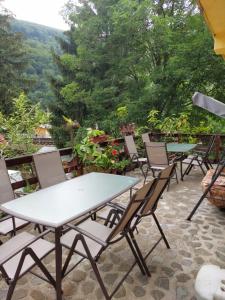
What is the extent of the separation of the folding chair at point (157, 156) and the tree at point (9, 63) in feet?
42.8

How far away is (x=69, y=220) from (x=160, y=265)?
116 centimetres

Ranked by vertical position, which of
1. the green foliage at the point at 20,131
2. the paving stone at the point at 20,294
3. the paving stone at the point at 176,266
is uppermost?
the green foliage at the point at 20,131

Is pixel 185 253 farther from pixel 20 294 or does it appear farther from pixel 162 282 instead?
pixel 20 294

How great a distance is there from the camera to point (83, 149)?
4.64 metres

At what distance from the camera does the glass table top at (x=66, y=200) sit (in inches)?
77.5

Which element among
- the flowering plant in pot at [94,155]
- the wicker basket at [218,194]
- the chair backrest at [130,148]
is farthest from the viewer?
the chair backrest at [130,148]

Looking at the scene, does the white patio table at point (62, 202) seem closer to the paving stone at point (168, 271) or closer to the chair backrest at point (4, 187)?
the chair backrest at point (4, 187)

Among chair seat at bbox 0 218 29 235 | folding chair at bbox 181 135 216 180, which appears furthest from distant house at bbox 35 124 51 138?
chair seat at bbox 0 218 29 235

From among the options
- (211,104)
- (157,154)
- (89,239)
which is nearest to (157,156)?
(157,154)

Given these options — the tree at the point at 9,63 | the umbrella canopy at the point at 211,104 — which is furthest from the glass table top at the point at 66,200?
the tree at the point at 9,63

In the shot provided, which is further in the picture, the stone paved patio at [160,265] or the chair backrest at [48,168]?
the chair backrest at [48,168]

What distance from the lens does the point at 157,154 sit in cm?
487

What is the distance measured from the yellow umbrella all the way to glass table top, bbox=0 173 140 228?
6.99 feet

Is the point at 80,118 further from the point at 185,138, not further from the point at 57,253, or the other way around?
the point at 57,253
